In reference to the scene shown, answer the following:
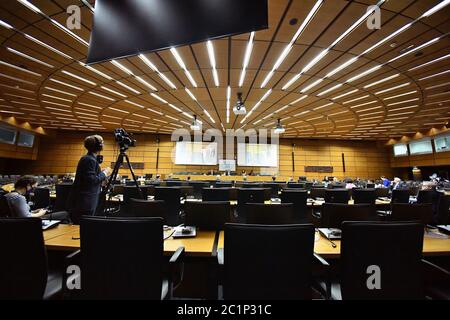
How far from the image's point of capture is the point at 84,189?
205cm

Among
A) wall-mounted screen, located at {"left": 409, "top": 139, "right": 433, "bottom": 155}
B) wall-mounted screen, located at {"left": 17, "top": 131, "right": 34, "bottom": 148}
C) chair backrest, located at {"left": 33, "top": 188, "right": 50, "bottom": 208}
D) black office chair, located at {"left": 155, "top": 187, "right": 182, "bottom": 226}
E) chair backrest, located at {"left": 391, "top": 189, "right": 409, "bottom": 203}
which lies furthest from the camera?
wall-mounted screen, located at {"left": 409, "top": 139, "right": 433, "bottom": 155}

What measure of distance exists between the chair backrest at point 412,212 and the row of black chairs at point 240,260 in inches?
49.4

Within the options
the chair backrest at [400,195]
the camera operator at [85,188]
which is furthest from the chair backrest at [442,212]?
the camera operator at [85,188]

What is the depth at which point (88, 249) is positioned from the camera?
3.72ft

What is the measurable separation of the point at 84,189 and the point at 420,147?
19.7m

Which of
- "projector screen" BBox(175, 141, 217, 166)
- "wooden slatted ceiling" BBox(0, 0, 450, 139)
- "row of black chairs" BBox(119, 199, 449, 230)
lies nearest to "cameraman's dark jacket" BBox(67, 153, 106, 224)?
"row of black chairs" BBox(119, 199, 449, 230)

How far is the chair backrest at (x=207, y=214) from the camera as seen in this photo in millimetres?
2111

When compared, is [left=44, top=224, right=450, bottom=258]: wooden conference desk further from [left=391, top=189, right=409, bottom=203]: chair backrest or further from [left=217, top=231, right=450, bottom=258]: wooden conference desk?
[left=391, top=189, right=409, bottom=203]: chair backrest

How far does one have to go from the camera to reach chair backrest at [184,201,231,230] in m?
2.11

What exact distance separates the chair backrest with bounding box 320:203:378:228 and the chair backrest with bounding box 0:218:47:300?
2.72m

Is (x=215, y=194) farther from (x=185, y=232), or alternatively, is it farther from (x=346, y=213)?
(x=346, y=213)

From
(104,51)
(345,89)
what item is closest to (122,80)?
(104,51)

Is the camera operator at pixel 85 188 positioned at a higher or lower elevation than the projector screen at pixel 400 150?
lower

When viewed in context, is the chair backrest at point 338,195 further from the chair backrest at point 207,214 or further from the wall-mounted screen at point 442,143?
the wall-mounted screen at point 442,143
